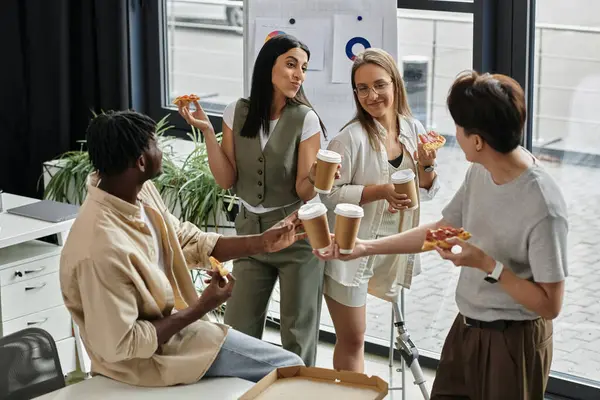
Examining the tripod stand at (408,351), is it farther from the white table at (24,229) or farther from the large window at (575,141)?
the white table at (24,229)

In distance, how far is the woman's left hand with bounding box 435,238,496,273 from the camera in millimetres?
2414

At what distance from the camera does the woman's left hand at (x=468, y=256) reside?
2.41m

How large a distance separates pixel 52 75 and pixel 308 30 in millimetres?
1648

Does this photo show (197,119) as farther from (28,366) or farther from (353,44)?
(28,366)

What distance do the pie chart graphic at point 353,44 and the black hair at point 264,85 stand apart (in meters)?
0.55

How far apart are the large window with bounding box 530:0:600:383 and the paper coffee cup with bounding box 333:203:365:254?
147 cm

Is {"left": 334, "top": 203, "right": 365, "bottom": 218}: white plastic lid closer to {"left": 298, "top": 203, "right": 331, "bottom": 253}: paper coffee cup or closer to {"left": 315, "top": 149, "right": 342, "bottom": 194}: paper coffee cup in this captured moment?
{"left": 298, "top": 203, "right": 331, "bottom": 253}: paper coffee cup

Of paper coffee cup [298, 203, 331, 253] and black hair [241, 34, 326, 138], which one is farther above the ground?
A: black hair [241, 34, 326, 138]

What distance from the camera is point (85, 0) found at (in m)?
4.95

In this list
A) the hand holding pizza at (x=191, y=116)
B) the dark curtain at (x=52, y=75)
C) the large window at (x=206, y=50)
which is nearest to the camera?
the hand holding pizza at (x=191, y=116)

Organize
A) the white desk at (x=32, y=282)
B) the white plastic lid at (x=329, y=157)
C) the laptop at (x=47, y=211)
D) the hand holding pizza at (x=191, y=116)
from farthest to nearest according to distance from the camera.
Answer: the laptop at (x=47, y=211) < the white desk at (x=32, y=282) < the hand holding pizza at (x=191, y=116) < the white plastic lid at (x=329, y=157)

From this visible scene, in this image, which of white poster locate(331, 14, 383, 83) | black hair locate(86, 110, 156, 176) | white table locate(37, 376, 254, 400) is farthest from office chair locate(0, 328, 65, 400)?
white poster locate(331, 14, 383, 83)

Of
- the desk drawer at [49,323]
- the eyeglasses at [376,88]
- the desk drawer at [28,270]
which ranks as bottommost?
the desk drawer at [49,323]

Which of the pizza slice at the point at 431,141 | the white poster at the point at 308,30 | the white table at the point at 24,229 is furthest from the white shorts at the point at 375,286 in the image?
the white table at the point at 24,229
